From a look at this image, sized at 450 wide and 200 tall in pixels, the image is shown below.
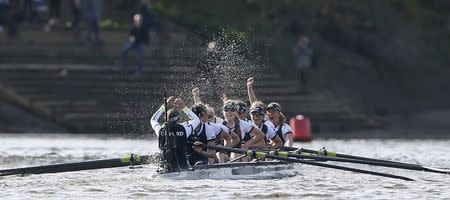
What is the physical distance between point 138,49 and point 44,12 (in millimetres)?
5375

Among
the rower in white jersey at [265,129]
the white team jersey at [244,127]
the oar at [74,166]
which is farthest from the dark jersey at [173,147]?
the rower in white jersey at [265,129]

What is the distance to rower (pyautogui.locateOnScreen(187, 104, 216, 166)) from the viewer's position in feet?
80.5

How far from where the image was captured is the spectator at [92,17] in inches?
1560

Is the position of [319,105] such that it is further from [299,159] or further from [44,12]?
[299,159]

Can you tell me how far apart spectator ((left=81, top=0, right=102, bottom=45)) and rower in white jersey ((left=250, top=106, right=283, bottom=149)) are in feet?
45.2

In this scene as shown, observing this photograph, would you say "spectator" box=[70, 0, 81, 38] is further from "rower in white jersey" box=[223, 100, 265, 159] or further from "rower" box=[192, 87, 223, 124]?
"rower in white jersey" box=[223, 100, 265, 159]

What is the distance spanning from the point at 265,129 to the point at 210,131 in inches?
80.9

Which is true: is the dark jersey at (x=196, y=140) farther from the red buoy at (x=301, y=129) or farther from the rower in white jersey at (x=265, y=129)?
the red buoy at (x=301, y=129)

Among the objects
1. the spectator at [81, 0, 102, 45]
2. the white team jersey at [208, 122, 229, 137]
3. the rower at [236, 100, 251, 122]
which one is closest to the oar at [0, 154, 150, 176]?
the white team jersey at [208, 122, 229, 137]

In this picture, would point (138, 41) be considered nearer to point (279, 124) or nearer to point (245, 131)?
point (279, 124)

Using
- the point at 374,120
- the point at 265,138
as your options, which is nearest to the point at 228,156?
the point at 265,138

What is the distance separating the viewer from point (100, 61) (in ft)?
133

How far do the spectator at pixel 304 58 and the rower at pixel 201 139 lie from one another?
54.7ft

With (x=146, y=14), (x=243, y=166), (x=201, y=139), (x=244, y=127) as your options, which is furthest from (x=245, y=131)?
(x=146, y=14)
